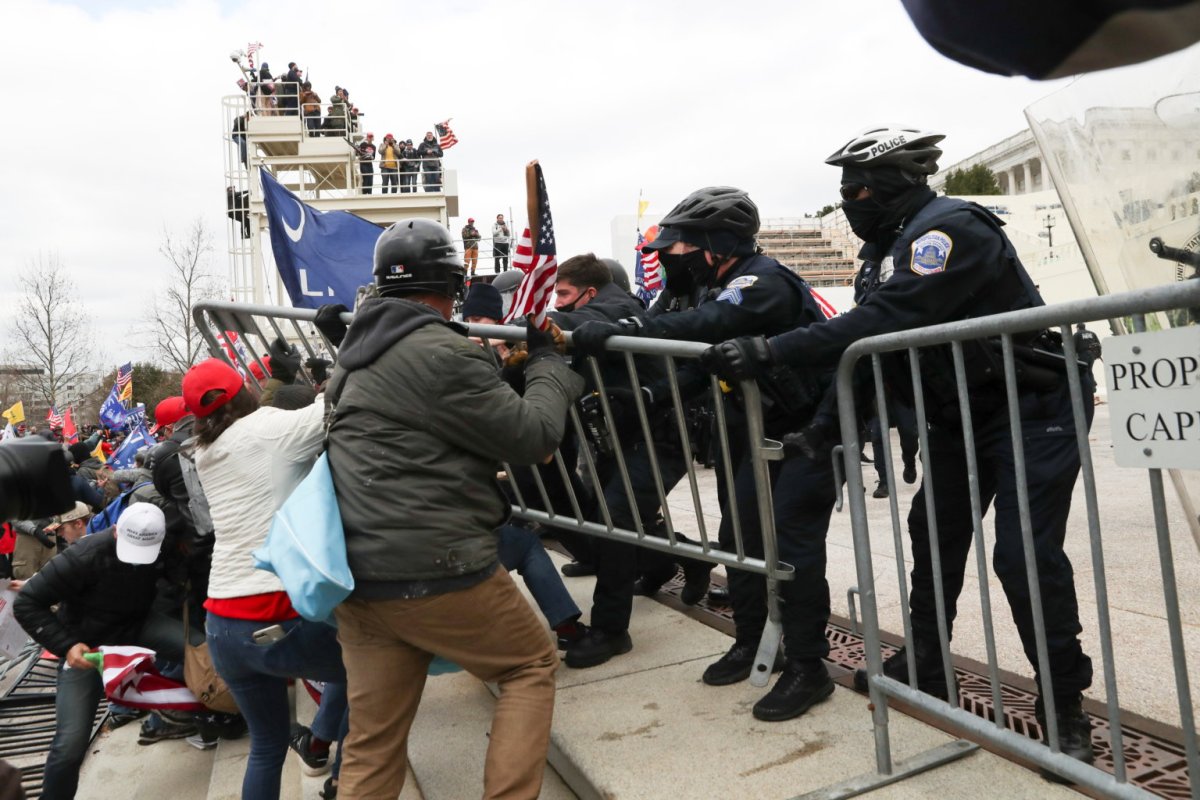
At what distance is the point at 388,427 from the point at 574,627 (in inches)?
79.0

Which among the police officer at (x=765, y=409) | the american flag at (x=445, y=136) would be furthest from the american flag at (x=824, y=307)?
the american flag at (x=445, y=136)

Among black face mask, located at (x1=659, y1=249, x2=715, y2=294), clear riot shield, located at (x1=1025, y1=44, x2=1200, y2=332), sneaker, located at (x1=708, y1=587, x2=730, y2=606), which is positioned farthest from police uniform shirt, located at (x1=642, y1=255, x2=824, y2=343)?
sneaker, located at (x1=708, y1=587, x2=730, y2=606)

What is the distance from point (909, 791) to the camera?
2600 millimetres

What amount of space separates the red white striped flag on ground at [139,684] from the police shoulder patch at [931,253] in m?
3.94

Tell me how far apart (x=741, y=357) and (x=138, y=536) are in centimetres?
315

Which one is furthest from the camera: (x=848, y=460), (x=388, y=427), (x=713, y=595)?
(x=713, y=595)

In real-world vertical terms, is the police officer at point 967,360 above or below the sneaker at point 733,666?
above

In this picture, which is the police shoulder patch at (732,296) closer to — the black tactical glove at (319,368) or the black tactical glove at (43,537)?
the black tactical glove at (319,368)

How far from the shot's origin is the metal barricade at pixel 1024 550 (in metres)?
1.83

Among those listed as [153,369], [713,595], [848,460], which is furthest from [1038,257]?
[153,369]

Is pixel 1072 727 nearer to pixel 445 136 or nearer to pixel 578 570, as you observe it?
pixel 578 570

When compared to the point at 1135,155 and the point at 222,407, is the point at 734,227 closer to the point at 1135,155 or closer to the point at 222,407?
the point at 222,407

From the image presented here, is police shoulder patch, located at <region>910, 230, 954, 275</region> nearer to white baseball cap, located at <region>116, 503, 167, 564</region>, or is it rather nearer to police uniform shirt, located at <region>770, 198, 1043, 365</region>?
police uniform shirt, located at <region>770, 198, 1043, 365</region>

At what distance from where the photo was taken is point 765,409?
11.0 feet
